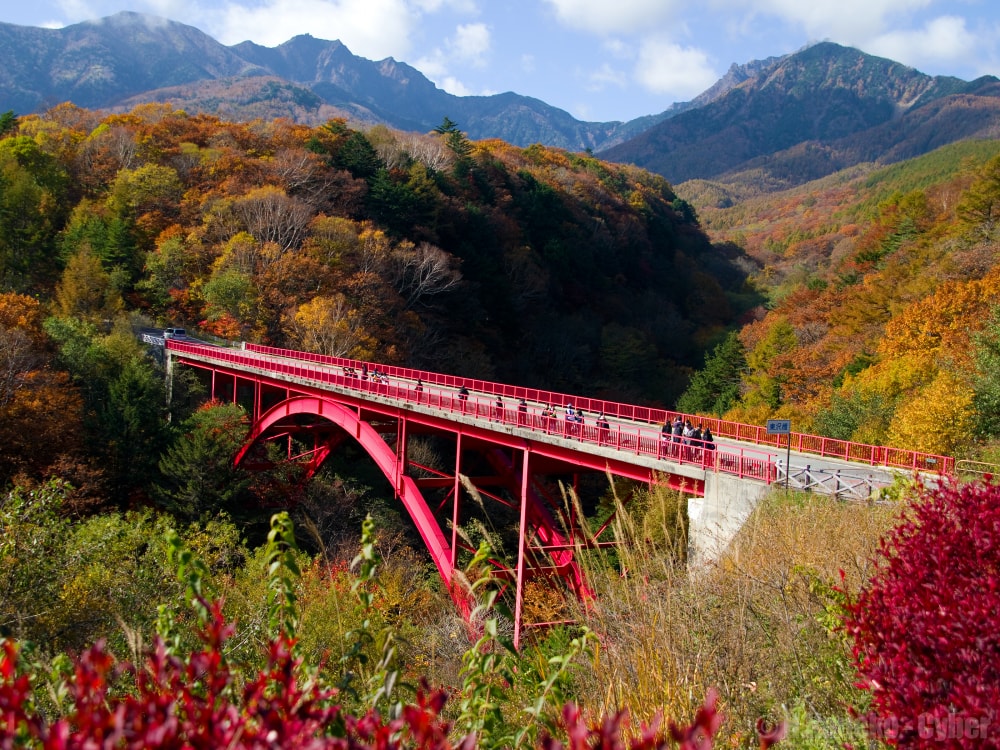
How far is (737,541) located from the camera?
1007 centimetres

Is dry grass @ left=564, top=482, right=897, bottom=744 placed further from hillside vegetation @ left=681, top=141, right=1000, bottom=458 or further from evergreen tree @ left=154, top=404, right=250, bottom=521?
evergreen tree @ left=154, top=404, right=250, bottom=521

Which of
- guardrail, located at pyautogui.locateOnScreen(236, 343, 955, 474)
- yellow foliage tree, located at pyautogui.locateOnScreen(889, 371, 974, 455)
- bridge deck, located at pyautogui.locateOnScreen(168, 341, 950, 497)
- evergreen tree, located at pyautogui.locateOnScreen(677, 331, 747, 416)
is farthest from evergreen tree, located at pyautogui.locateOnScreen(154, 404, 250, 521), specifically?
evergreen tree, located at pyautogui.locateOnScreen(677, 331, 747, 416)

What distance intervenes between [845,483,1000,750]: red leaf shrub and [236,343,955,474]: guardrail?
20.3ft

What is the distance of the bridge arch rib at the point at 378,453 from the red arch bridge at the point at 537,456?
0.15ft

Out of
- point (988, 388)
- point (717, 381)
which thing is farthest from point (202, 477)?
point (717, 381)

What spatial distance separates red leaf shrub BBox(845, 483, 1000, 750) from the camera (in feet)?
13.6

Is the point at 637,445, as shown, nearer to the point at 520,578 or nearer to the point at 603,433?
the point at 603,433

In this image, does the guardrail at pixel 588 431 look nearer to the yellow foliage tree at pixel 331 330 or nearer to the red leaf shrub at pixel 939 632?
the red leaf shrub at pixel 939 632

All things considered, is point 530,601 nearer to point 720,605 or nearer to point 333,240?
point 720,605

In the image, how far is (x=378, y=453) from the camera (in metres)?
21.6

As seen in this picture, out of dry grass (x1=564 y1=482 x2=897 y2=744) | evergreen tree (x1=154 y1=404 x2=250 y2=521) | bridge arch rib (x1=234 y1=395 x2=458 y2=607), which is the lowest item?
evergreen tree (x1=154 y1=404 x2=250 y2=521)

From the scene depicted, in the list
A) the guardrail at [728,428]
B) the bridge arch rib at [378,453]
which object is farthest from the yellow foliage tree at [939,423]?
the bridge arch rib at [378,453]

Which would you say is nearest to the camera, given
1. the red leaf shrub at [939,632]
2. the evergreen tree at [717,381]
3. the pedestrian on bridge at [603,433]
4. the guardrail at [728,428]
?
the red leaf shrub at [939,632]

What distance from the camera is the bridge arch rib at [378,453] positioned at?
58.6 feet
